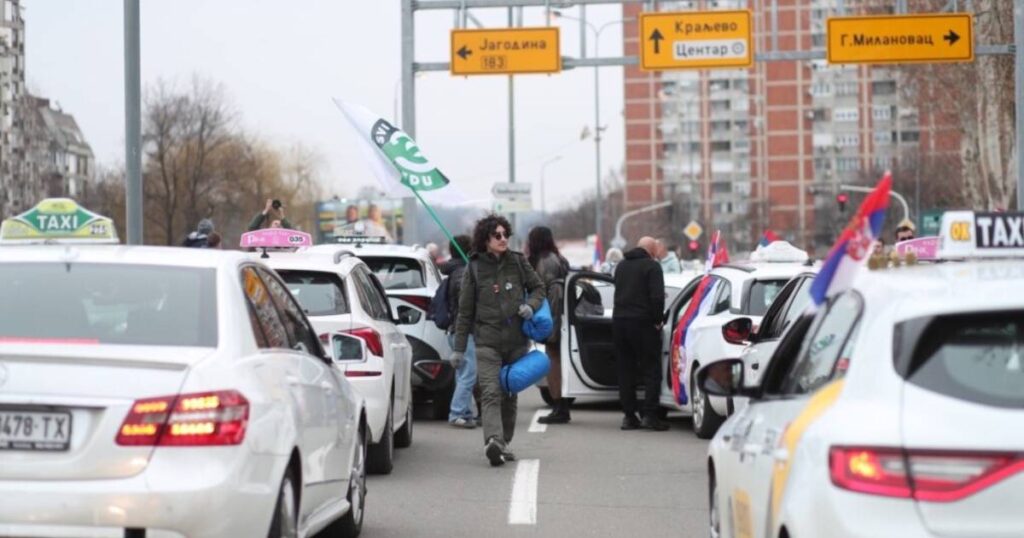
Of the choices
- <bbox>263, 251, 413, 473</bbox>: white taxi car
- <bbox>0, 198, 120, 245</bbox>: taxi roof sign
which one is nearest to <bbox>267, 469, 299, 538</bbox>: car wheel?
<bbox>0, 198, 120, 245</bbox>: taxi roof sign

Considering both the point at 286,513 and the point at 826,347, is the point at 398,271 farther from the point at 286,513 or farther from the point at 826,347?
the point at 826,347

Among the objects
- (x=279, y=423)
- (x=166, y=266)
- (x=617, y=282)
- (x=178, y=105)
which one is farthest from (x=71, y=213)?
(x=178, y=105)

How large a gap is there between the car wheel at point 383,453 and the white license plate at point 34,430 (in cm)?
633

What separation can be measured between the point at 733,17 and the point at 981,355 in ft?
90.0

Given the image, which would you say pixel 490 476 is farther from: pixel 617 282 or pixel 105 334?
pixel 105 334

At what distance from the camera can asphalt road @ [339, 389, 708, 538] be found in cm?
1038

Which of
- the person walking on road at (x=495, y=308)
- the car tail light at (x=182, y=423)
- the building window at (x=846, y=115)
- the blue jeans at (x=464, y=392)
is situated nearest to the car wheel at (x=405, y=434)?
the person walking on road at (x=495, y=308)

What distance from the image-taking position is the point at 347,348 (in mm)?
12570

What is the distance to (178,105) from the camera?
7050 cm

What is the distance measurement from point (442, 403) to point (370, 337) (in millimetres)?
4891

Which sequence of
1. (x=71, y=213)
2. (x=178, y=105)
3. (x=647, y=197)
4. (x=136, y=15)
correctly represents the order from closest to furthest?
1. (x=71, y=213)
2. (x=136, y=15)
3. (x=178, y=105)
4. (x=647, y=197)

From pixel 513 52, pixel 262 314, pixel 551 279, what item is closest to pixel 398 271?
pixel 551 279

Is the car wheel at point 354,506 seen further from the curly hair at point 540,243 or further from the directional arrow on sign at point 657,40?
the directional arrow on sign at point 657,40

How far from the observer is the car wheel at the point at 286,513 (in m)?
7.02
